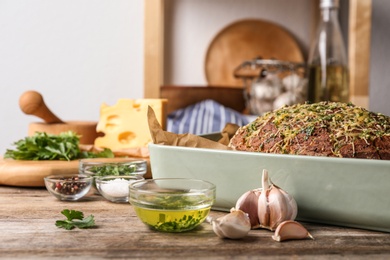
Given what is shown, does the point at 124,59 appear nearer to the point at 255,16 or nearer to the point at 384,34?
the point at 255,16

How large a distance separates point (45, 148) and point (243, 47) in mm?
1795

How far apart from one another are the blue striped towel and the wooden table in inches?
A: 52.2

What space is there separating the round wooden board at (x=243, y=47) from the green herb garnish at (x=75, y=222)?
7.10 ft

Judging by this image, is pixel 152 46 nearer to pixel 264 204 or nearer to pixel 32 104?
pixel 32 104

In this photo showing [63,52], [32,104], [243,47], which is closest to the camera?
[32,104]

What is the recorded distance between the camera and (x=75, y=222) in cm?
98

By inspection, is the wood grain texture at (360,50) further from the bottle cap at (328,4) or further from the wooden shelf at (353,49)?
the bottle cap at (328,4)

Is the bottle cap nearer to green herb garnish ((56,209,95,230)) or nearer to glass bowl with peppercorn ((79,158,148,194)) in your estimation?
glass bowl with peppercorn ((79,158,148,194))

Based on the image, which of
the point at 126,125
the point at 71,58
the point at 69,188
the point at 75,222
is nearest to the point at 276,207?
the point at 75,222

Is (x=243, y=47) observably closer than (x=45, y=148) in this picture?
No

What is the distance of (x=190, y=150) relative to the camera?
3.51 ft

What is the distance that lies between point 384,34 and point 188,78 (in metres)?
1.00

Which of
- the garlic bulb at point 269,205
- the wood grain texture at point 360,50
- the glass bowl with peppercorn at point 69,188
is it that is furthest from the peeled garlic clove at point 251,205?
the wood grain texture at point 360,50

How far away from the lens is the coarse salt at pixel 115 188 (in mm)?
1189
